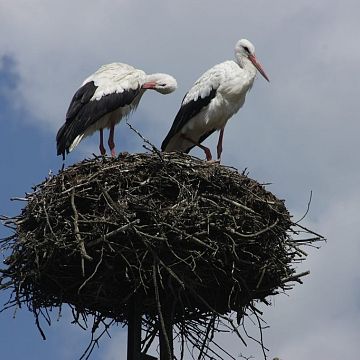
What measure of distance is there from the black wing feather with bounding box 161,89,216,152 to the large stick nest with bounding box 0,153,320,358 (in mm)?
2466

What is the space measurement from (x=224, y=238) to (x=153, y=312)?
33.6 inches

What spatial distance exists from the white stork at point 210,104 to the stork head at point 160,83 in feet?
0.65

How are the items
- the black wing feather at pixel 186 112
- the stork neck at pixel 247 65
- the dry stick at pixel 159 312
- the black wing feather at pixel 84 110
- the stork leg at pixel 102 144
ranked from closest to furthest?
the dry stick at pixel 159 312 → the black wing feather at pixel 84 110 → the black wing feather at pixel 186 112 → the stork leg at pixel 102 144 → the stork neck at pixel 247 65

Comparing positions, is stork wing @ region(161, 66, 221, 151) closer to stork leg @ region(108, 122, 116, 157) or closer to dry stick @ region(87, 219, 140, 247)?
stork leg @ region(108, 122, 116, 157)

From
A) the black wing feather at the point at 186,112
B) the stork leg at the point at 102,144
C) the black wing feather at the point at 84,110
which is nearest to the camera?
the black wing feather at the point at 84,110

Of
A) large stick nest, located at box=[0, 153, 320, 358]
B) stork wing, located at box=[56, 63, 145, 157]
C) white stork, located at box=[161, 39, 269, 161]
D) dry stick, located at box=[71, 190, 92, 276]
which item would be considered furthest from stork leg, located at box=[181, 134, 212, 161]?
dry stick, located at box=[71, 190, 92, 276]

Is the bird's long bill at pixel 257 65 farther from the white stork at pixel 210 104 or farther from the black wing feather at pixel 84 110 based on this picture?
the black wing feather at pixel 84 110

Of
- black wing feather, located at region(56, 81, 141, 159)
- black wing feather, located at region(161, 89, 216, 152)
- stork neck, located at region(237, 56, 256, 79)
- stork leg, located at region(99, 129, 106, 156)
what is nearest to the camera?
black wing feather, located at region(56, 81, 141, 159)

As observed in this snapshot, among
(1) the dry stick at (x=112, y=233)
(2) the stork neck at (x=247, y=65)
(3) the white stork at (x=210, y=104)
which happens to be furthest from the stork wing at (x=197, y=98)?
(1) the dry stick at (x=112, y=233)

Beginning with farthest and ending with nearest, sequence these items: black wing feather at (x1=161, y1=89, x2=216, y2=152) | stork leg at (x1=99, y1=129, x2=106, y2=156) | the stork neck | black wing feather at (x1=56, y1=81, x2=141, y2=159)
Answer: the stork neck < stork leg at (x1=99, y1=129, x2=106, y2=156) < black wing feather at (x1=161, y1=89, x2=216, y2=152) < black wing feather at (x1=56, y1=81, x2=141, y2=159)

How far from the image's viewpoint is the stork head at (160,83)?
36.5 feet

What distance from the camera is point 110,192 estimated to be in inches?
322

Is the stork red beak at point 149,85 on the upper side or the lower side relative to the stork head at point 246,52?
lower

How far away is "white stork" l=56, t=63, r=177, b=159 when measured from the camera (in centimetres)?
1041
